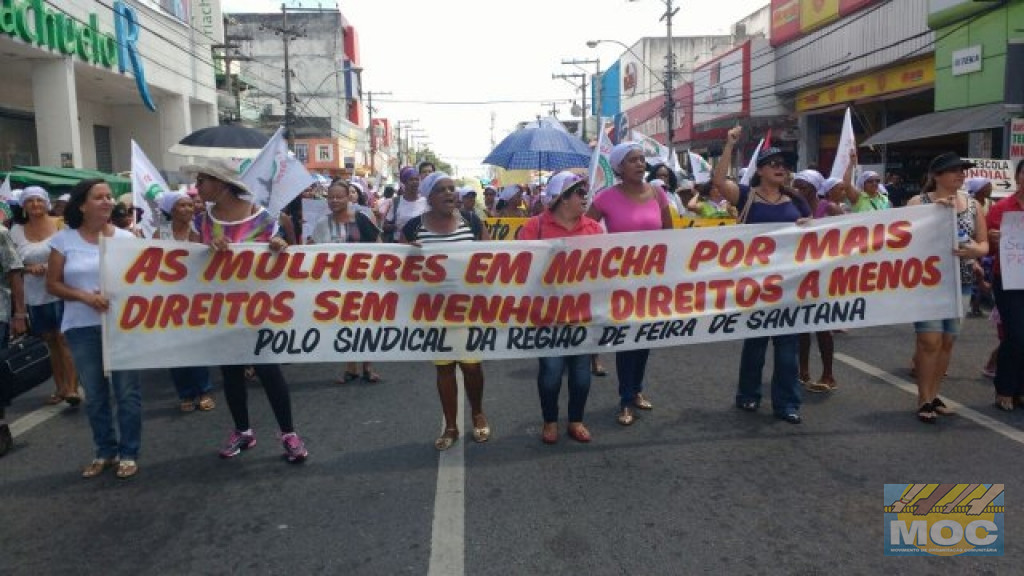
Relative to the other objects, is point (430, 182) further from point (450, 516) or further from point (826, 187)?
point (826, 187)

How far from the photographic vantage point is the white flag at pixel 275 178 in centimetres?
493

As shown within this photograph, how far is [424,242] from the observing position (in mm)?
4660

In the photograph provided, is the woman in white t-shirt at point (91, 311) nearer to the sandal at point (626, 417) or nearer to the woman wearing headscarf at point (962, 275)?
the sandal at point (626, 417)

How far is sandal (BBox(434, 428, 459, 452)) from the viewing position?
469 centimetres

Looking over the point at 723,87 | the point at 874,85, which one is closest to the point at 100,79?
the point at 874,85

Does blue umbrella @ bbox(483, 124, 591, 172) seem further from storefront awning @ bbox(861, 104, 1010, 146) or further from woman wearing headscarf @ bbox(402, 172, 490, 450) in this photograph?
storefront awning @ bbox(861, 104, 1010, 146)

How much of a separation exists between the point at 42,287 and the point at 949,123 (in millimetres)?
16635

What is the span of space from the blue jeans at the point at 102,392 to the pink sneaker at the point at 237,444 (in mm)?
491

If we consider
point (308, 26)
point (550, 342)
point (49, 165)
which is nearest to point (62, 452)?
point (550, 342)

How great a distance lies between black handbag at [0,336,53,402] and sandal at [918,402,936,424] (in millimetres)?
6076

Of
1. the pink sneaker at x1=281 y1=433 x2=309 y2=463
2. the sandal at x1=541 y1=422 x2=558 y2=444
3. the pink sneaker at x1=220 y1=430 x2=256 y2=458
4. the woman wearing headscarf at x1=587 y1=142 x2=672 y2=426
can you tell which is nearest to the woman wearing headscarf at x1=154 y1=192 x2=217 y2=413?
the pink sneaker at x1=220 y1=430 x2=256 y2=458

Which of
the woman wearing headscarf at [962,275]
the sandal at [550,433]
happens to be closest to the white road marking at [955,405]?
the woman wearing headscarf at [962,275]

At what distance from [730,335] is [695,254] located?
564 millimetres

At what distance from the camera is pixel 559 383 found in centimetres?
480
